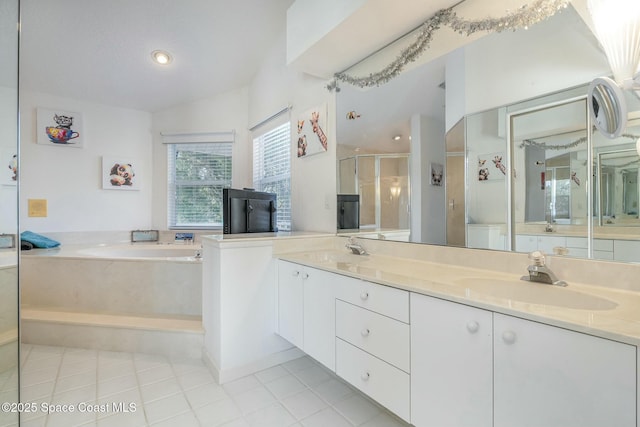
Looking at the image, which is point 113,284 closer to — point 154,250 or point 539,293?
point 154,250

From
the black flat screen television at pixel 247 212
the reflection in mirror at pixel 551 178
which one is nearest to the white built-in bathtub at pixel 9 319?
the black flat screen television at pixel 247 212

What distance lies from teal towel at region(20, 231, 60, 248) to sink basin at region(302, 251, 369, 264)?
2732mm

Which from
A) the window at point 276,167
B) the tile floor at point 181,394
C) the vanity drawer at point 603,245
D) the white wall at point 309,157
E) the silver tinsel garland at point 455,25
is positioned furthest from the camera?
the window at point 276,167

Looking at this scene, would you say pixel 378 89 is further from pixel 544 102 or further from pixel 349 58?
pixel 544 102

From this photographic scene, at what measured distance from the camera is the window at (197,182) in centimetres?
365

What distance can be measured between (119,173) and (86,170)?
12.1 inches

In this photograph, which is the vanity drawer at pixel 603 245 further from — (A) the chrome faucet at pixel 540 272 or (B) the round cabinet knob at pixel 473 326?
(B) the round cabinet knob at pixel 473 326

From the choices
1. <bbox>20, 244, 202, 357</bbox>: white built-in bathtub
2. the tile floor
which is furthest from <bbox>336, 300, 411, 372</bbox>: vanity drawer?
<bbox>20, 244, 202, 357</bbox>: white built-in bathtub

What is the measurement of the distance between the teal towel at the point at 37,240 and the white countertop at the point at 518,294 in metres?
2.80

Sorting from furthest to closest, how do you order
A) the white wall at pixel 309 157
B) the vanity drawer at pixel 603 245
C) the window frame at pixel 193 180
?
the window frame at pixel 193 180, the white wall at pixel 309 157, the vanity drawer at pixel 603 245

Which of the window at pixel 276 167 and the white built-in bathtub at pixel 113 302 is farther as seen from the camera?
the window at pixel 276 167

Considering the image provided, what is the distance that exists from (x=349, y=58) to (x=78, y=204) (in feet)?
10.8

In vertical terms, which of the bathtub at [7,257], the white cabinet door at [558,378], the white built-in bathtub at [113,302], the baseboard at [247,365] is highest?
the bathtub at [7,257]

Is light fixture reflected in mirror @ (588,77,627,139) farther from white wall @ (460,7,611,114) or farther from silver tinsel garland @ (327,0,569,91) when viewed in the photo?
silver tinsel garland @ (327,0,569,91)
